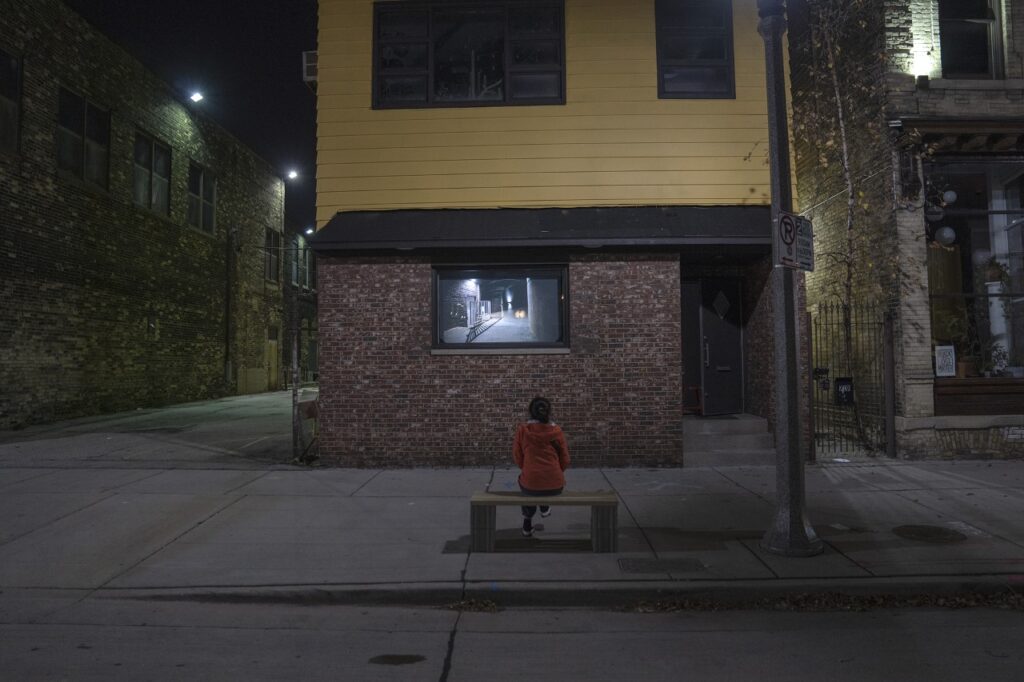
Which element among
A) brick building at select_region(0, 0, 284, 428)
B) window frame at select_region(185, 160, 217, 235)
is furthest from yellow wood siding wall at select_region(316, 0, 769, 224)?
window frame at select_region(185, 160, 217, 235)

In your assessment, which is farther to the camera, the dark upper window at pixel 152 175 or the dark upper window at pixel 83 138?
the dark upper window at pixel 152 175

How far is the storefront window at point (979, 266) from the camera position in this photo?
424 inches

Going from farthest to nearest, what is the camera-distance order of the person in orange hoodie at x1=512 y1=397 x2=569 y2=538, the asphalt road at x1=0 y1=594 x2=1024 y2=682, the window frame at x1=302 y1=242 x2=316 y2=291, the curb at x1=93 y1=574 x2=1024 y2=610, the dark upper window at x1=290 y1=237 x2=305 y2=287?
the window frame at x1=302 y1=242 x2=316 y2=291, the dark upper window at x1=290 y1=237 x2=305 y2=287, the person in orange hoodie at x1=512 y1=397 x2=569 y2=538, the curb at x1=93 y1=574 x2=1024 y2=610, the asphalt road at x1=0 y1=594 x2=1024 y2=682

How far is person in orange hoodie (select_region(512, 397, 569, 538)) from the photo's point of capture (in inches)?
237

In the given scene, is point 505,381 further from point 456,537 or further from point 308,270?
point 308,270

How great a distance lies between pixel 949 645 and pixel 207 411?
681 inches

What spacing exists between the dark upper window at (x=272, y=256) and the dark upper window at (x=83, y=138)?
1014 centimetres

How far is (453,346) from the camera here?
32.4 feet

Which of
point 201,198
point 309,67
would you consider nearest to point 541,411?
point 309,67

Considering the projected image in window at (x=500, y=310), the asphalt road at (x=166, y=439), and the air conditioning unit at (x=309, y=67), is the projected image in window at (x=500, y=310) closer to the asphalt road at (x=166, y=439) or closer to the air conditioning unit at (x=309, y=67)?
the asphalt road at (x=166, y=439)

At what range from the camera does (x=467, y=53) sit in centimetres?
1041

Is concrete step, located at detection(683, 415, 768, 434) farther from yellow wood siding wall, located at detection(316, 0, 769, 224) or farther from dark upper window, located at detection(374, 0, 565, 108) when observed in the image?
dark upper window, located at detection(374, 0, 565, 108)

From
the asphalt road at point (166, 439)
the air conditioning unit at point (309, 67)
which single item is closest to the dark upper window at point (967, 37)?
the air conditioning unit at point (309, 67)

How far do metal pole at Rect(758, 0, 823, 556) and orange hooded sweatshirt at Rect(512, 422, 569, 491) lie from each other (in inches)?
76.6
